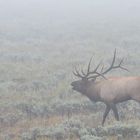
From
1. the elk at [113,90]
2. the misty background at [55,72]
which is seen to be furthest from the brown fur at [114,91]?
the misty background at [55,72]

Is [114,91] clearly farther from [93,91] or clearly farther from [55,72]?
[55,72]

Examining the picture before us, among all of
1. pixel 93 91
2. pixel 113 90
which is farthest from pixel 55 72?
pixel 113 90

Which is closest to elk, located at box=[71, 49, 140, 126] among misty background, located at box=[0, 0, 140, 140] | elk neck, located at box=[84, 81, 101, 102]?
elk neck, located at box=[84, 81, 101, 102]

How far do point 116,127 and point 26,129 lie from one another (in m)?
2.04

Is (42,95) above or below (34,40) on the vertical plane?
below

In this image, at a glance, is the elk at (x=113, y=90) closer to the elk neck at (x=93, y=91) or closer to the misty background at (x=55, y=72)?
the elk neck at (x=93, y=91)

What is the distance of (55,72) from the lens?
15.7m

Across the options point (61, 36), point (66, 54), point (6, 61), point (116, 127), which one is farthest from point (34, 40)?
point (116, 127)

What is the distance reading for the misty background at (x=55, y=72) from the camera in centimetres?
986

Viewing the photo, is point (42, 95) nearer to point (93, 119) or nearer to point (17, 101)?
point (17, 101)

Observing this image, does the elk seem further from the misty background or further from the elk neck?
the misty background

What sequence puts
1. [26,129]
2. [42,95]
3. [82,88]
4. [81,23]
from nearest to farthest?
1. [26,129]
2. [82,88]
3. [42,95]
4. [81,23]

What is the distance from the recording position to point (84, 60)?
60.8 feet

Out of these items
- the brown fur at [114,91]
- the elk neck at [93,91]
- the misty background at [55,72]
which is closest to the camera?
the misty background at [55,72]
